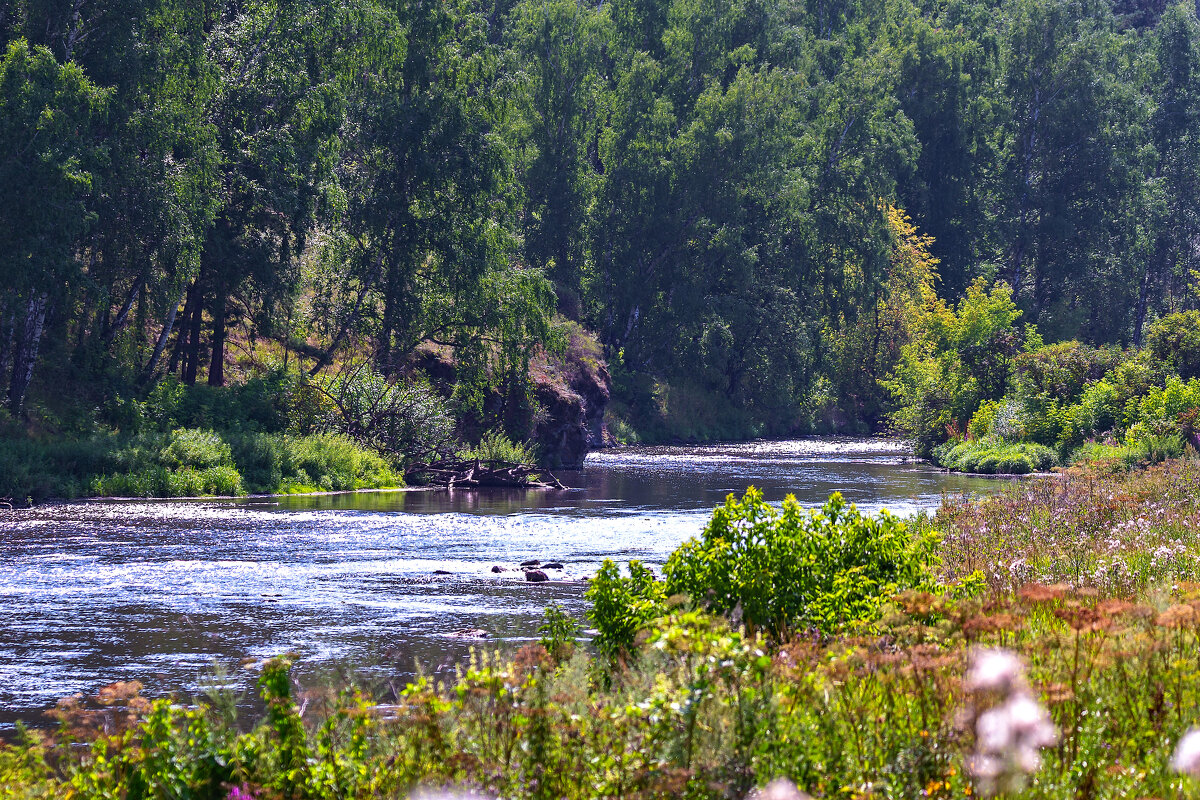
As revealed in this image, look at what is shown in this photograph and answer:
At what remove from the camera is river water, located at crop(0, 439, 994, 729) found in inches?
478

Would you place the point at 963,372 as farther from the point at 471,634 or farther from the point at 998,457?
the point at 471,634

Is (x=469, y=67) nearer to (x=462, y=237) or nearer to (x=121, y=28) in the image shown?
(x=462, y=237)

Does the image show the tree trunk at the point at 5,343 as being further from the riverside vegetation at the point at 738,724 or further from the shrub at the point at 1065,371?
the shrub at the point at 1065,371

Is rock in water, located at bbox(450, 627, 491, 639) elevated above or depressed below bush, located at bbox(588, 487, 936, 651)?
below

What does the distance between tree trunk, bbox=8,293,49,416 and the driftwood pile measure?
1028 cm

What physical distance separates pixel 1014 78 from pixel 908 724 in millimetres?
82147

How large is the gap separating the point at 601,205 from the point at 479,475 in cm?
3236

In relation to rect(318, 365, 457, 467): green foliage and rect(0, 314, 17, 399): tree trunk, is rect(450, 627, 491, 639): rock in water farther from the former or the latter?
rect(318, 365, 457, 467): green foliage

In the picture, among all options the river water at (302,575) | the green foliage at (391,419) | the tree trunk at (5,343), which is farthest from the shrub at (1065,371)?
the tree trunk at (5,343)

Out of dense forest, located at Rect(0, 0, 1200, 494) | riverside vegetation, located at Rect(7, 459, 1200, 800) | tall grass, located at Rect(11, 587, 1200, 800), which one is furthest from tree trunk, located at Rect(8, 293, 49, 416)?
tall grass, located at Rect(11, 587, 1200, 800)

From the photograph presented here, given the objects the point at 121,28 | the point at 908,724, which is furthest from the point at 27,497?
the point at 908,724

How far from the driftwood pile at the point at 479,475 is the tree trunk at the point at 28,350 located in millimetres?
10278

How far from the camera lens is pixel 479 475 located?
3597 centimetres

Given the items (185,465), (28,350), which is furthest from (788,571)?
(28,350)
